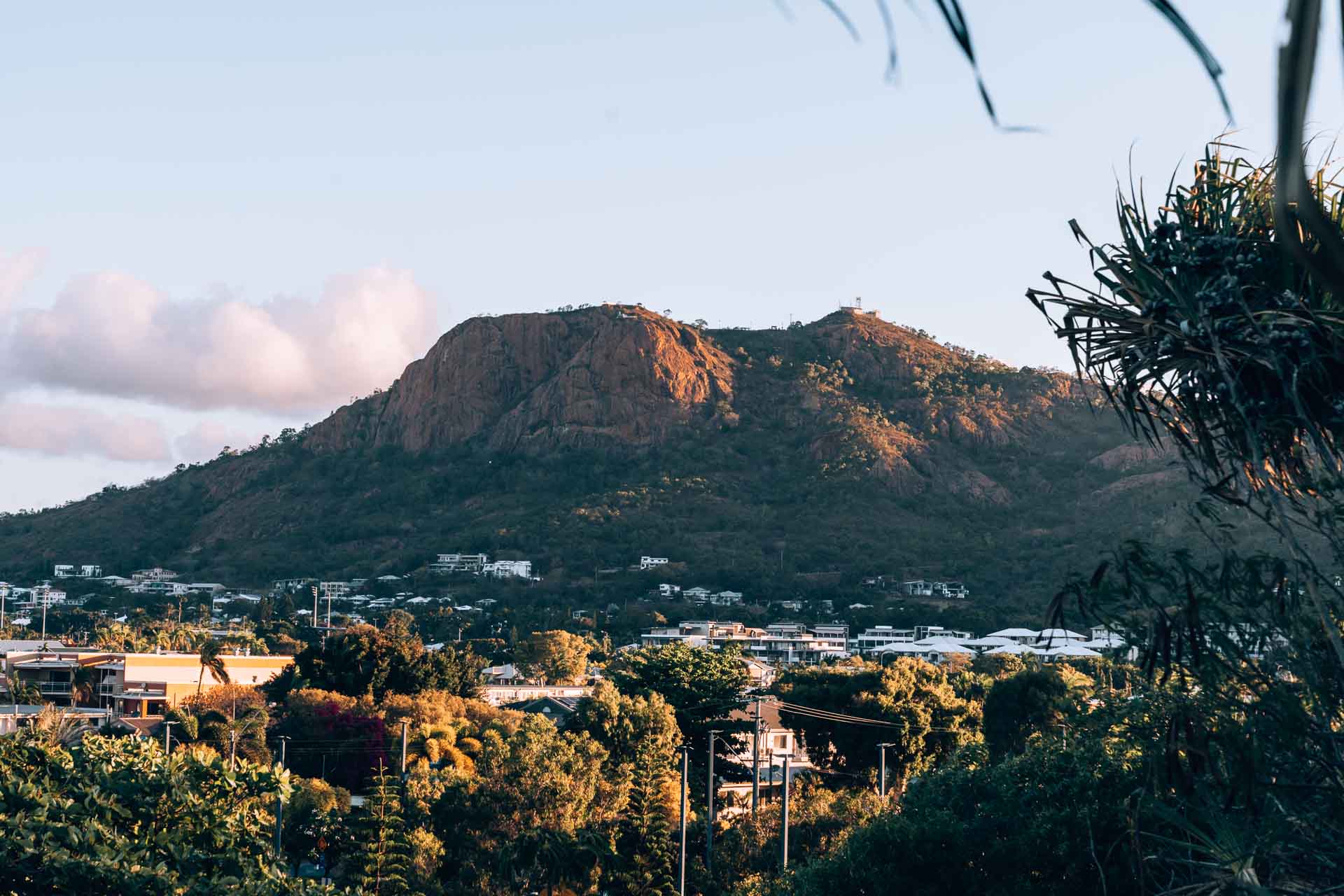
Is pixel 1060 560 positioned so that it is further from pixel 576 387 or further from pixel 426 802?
pixel 426 802

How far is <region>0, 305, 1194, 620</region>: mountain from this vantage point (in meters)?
123

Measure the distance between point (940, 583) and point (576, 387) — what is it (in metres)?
57.5

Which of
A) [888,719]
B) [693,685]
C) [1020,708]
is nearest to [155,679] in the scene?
[693,685]

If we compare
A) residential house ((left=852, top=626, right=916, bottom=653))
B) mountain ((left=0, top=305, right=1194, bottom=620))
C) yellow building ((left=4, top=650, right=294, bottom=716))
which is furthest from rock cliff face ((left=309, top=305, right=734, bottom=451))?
yellow building ((left=4, top=650, right=294, bottom=716))

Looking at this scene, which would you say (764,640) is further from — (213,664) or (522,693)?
(213,664)

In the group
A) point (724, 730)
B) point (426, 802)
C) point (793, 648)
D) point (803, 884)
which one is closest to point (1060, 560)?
point (793, 648)

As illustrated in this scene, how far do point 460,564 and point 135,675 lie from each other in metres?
65.0

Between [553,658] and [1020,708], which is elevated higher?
[1020,708]

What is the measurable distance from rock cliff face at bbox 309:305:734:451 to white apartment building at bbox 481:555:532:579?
2748 centimetres

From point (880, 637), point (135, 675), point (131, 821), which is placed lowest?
point (880, 637)

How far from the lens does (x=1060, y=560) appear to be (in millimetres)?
103688

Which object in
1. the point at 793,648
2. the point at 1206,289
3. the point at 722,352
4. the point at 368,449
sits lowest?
the point at 793,648

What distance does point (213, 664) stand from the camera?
59.8m

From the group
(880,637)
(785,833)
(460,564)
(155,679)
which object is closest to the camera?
(785,833)
